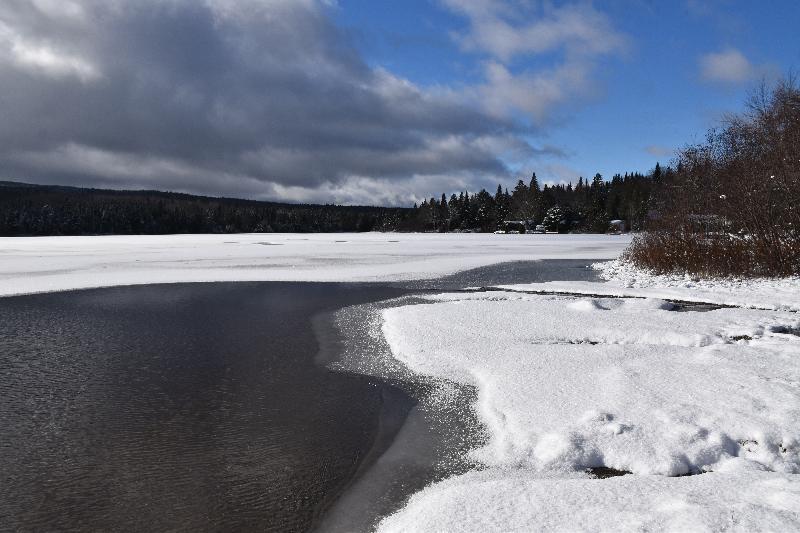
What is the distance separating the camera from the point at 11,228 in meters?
79.2

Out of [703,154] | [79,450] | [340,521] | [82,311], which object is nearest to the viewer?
[340,521]

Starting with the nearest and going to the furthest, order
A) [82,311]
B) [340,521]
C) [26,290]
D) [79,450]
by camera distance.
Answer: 1. [340,521]
2. [79,450]
3. [82,311]
4. [26,290]

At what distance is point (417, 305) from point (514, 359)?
4447 millimetres

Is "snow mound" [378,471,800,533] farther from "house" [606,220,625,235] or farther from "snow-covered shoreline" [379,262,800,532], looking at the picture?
"house" [606,220,625,235]

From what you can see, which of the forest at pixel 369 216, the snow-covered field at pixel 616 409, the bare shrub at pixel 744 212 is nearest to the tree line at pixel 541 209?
the forest at pixel 369 216

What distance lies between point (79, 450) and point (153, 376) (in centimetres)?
207

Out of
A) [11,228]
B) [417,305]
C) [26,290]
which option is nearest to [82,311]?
[26,290]

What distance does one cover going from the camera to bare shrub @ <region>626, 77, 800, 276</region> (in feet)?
46.6

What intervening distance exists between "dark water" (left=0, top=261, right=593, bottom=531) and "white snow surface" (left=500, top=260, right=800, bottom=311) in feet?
25.4

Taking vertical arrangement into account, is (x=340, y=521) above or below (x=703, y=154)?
below

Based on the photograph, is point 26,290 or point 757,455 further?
point 26,290

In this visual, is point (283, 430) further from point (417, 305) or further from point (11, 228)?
point (11, 228)

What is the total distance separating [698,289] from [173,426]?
1237 centimetres

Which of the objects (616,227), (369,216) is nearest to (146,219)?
(369,216)
